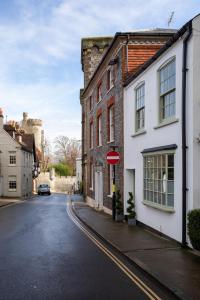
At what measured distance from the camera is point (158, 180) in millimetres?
13477

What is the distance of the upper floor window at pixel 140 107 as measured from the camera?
15.8m

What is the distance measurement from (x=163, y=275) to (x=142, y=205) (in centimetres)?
753

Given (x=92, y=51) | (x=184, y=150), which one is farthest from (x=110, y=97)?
(x=92, y=51)

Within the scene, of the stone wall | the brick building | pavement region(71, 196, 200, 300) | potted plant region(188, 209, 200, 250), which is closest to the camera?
pavement region(71, 196, 200, 300)

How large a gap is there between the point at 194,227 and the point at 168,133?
3558 millimetres

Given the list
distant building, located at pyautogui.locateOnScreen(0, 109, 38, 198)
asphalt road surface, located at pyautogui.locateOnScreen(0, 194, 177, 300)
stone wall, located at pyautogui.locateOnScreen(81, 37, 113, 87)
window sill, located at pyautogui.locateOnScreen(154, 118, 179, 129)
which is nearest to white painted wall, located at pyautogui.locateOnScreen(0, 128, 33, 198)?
distant building, located at pyautogui.locateOnScreen(0, 109, 38, 198)

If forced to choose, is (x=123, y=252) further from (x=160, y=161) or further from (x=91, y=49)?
(x=91, y=49)

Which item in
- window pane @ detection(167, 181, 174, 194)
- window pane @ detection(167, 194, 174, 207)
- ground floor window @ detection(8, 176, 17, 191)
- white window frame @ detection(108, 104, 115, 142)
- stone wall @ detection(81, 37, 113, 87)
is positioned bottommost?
ground floor window @ detection(8, 176, 17, 191)

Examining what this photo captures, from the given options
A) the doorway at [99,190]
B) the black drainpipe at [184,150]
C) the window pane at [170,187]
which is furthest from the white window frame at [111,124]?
the black drainpipe at [184,150]

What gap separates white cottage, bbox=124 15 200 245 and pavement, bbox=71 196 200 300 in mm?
481

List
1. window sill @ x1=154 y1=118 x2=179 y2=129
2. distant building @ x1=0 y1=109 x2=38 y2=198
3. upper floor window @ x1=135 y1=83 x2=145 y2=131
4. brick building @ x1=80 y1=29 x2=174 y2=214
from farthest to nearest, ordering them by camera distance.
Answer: distant building @ x1=0 y1=109 x2=38 y2=198, brick building @ x1=80 y1=29 x2=174 y2=214, upper floor window @ x1=135 y1=83 x2=145 y2=131, window sill @ x1=154 y1=118 x2=179 y2=129

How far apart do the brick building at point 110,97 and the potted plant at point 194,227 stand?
8802 millimetres

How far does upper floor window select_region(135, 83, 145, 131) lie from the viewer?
15.8 meters

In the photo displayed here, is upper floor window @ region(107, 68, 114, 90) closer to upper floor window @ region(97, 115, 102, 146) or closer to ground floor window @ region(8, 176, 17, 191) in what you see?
upper floor window @ region(97, 115, 102, 146)
